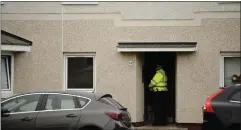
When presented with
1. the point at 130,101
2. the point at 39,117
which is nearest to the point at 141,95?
the point at 130,101

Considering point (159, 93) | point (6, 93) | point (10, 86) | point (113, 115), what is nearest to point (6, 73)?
point (10, 86)

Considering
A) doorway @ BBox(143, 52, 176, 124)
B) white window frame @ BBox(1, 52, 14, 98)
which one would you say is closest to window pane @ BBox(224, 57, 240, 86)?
doorway @ BBox(143, 52, 176, 124)

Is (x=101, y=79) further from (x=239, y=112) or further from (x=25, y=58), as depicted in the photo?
(x=239, y=112)

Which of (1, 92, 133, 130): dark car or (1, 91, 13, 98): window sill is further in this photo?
(1, 91, 13, 98): window sill

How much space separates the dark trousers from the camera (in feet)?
53.8

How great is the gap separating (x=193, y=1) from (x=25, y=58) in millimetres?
5332

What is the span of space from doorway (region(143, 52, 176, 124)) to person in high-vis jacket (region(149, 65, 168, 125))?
0.86 feet

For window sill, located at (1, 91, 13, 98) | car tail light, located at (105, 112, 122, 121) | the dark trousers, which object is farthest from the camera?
the dark trousers

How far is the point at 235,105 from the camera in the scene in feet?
36.8

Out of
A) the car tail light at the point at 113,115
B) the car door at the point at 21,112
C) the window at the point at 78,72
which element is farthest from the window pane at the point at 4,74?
the car tail light at the point at 113,115

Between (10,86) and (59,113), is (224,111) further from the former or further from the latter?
(10,86)

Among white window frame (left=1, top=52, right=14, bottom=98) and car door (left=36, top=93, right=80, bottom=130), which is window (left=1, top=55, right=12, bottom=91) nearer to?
white window frame (left=1, top=52, right=14, bottom=98)

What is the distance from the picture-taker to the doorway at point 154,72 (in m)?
16.9

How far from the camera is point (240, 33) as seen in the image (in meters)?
15.4
